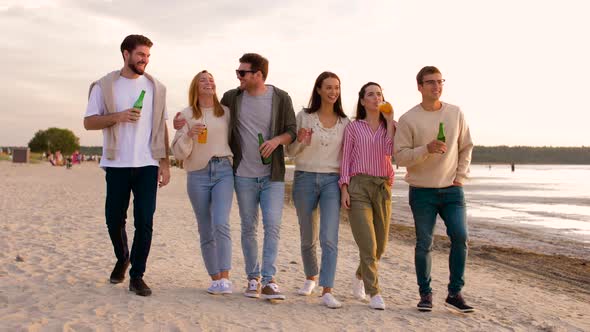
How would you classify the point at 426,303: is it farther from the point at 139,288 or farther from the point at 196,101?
the point at 196,101

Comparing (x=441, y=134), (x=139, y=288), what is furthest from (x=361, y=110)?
(x=139, y=288)

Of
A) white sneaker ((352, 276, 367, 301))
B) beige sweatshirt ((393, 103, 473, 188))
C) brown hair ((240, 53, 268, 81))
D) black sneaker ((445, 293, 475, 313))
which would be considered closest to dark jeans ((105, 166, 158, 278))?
brown hair ((240, 53, 268, 81))

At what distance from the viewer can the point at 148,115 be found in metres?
5.00

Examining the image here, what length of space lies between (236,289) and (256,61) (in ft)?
7.42

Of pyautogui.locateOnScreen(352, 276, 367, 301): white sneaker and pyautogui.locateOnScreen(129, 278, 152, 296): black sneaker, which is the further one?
pyautogui.locateOnScreen(352, 276, 367, 301): white sneaker

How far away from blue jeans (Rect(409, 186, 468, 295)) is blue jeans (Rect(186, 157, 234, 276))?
167cm

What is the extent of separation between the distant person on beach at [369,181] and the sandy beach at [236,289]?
45 cm

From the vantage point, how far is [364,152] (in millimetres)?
5004

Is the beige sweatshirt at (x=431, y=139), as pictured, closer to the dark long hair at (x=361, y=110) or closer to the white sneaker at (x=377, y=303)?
the dark long hair at (x=361, y=110)

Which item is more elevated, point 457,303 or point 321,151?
point 321,151

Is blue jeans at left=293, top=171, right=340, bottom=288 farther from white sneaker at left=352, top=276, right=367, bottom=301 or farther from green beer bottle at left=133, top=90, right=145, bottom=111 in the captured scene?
green beer bottle at left=133, top=90, right=145, bottom=111

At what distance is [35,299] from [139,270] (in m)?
0.88

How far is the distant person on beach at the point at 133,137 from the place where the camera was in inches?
190

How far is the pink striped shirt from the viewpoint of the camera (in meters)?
5.00
